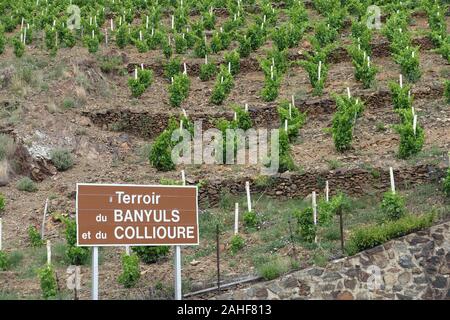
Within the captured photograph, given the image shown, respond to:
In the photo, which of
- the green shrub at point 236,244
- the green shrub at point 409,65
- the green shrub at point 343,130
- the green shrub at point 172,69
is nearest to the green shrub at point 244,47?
the green shrub at point 172,69

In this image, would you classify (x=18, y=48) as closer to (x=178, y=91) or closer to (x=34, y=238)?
(x=178, y=91)

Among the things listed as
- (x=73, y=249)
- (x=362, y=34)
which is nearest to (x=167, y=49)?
(x=362, y=34)

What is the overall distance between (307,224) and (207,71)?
1160 centimetres

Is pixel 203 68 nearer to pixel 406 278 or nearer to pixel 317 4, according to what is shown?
pixel 317 4

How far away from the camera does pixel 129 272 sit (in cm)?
1178

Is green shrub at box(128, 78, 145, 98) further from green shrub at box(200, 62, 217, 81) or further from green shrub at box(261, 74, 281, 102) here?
green shrub at box(261, 74, 281, 102)

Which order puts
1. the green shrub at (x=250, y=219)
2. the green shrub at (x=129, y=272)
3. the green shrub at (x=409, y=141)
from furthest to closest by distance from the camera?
the green shrub at (x=409, y=141), the green shrub at (x=250, y=219), the green shrub at (x=129, y=272)

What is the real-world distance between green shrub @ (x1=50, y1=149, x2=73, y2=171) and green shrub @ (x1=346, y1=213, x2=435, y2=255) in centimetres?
865

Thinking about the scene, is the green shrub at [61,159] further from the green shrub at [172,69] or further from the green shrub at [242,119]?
the green shrub at [172,69]

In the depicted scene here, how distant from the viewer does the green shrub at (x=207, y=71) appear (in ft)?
76.5

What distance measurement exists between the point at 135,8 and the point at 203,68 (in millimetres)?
10041

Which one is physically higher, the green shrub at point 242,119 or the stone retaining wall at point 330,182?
the green shrub at point 242,119

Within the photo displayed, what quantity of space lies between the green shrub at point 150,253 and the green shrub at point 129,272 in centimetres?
111
